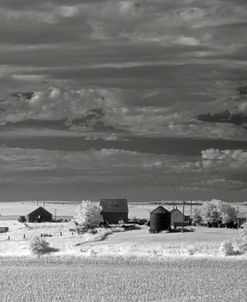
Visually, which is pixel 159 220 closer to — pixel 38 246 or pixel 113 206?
pixel 113 206

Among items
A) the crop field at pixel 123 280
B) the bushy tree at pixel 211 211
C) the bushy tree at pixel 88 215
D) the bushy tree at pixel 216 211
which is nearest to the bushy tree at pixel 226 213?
the bushy tree at pixel 216 211

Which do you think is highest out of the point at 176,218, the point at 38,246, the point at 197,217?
the point at 197,217

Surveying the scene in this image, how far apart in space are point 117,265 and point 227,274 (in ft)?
44.6

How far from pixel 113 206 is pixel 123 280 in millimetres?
82466

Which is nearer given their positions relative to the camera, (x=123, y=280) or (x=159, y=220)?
(x=123, y=280)

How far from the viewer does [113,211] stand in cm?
13525

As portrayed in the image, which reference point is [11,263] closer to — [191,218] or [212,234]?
[212,234]

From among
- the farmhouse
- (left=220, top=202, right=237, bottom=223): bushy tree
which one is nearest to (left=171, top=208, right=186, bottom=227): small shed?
the farmhouse

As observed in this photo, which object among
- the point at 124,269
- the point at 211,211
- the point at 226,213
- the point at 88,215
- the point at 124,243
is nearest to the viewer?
the point at 124,269

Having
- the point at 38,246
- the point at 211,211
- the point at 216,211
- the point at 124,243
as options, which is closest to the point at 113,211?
the point at 211,211

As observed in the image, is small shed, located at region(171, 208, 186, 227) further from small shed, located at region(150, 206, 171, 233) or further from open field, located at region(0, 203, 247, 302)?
open field, located at region(0, 203, 247, 302)

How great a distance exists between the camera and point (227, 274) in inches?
2275

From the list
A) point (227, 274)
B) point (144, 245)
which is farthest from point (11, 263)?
point (227, 274)

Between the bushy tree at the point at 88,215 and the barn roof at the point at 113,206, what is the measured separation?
562 inches
